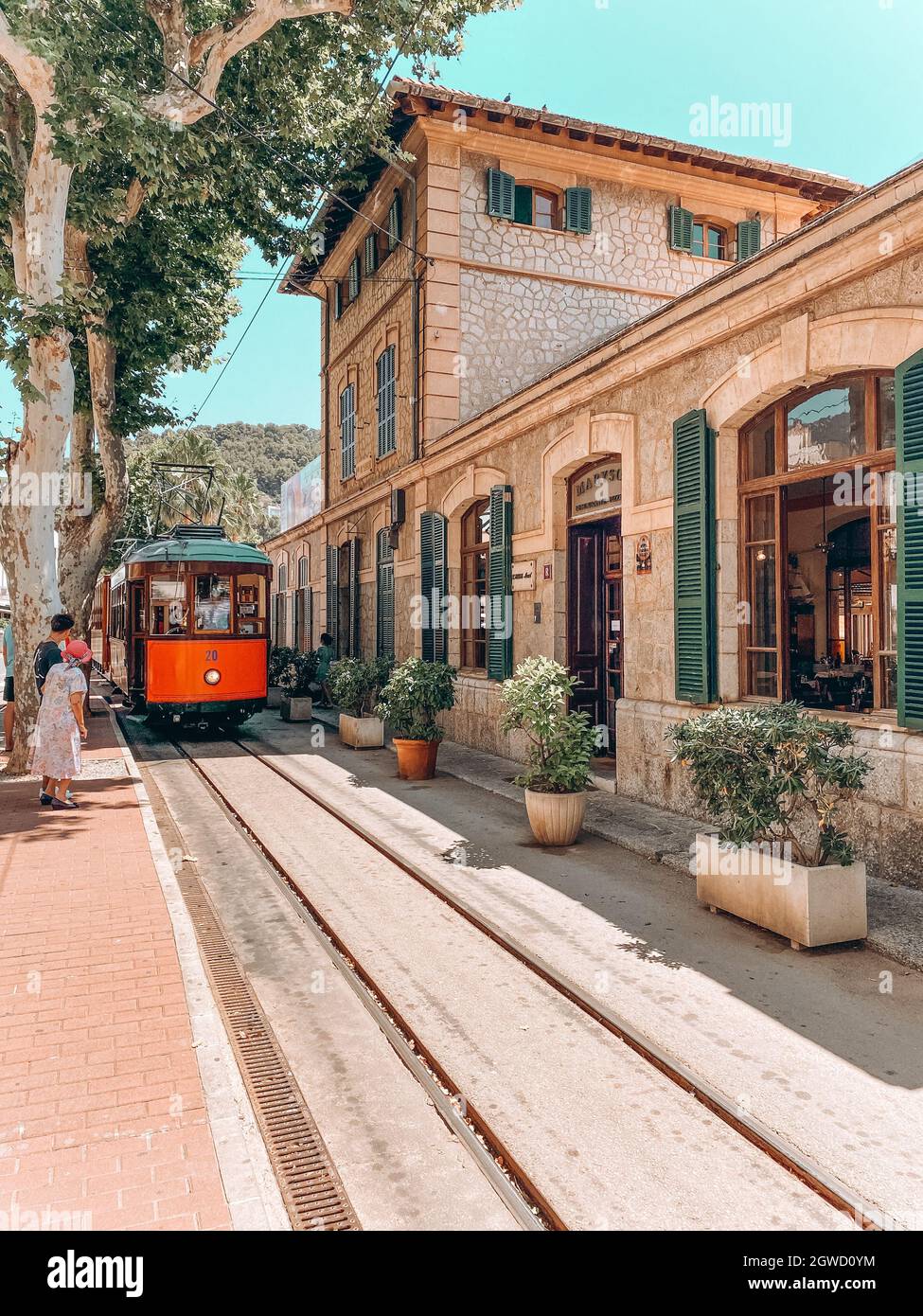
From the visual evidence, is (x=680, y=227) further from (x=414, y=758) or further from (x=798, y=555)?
(x=414, y=758)

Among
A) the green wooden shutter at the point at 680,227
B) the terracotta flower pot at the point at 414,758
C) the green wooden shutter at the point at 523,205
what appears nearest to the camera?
the terracotta flower pot at the point at 414,758

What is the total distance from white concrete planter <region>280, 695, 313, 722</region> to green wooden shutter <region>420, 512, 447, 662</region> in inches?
154

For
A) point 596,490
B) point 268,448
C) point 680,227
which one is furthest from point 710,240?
point 268,448

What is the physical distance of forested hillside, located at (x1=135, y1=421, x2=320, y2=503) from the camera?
8044cm

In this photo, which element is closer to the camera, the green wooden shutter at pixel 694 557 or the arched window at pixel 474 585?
the green wooden shutter at pixel 694 557

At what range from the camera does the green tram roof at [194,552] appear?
14.7m

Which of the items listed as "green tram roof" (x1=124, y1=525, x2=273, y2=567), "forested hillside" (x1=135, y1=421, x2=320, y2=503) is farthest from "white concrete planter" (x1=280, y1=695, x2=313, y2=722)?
"forested hillside" (x1=135, y1=421, x2=320, y2=503)

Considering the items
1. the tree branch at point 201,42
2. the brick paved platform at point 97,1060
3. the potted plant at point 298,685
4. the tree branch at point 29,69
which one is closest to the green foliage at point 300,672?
the potted plant at point 298,685

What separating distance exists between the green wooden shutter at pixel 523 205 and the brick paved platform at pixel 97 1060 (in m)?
14.5

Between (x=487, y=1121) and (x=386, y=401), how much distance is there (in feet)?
56.3

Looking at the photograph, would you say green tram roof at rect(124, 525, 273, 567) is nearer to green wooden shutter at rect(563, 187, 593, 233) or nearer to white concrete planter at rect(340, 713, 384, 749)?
white concrete planter at rect(340, 713, 384, 749)

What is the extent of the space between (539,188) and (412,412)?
5128 millimetres

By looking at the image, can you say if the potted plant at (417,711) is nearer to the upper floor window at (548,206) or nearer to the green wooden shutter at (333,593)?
the upper floor window at (548,206)

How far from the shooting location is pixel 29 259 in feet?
35.5
